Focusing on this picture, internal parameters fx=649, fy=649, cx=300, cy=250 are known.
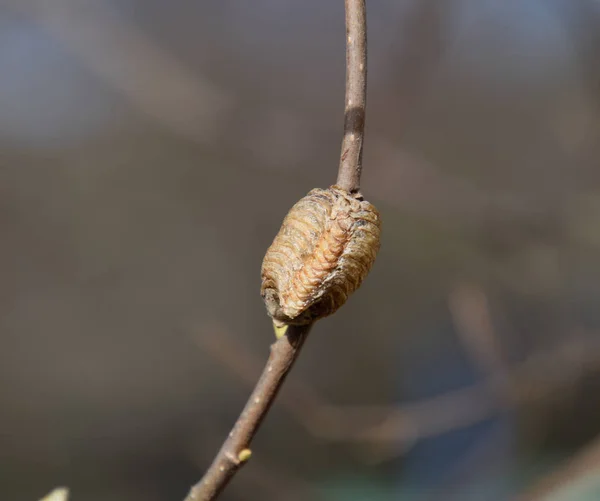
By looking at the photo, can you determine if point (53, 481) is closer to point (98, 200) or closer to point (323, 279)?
point (98, 200)

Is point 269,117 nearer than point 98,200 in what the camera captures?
Yes

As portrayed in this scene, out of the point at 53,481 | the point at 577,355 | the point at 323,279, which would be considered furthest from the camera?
the point at 53,481

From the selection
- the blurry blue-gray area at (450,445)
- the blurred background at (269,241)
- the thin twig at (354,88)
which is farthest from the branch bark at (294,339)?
the blurry blue-gray area at (450,445)

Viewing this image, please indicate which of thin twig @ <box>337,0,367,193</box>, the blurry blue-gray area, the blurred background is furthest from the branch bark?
the blurry blue-gray area

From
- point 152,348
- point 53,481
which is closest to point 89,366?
point 152,348

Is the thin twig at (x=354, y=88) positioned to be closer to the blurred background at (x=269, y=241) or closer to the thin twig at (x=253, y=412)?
the thin twig at (x=253, y=412)

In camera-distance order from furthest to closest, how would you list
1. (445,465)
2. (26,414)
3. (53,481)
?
(26,414) < (53,481) < (445,465)

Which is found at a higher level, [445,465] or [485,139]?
[485,139]

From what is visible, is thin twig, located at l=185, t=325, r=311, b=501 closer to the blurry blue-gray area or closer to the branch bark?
the branch bark
